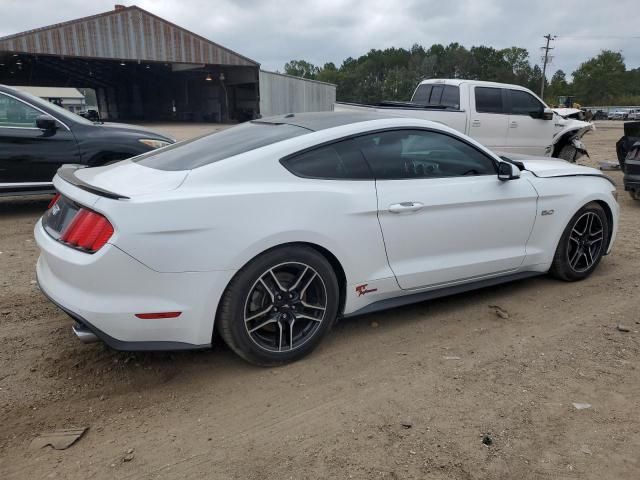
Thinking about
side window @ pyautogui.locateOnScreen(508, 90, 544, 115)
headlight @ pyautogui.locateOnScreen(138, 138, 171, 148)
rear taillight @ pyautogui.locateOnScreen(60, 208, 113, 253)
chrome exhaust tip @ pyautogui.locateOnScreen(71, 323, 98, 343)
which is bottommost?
chrome exhaust tip @ pyautogui.locateOnScreen(71, 323, 98, 343)

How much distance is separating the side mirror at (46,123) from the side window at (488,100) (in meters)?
7.57

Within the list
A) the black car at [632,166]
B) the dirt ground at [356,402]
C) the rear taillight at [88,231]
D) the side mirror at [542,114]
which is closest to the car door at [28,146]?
the dirt ground at [356,402]

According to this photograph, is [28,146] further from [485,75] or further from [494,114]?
[485,75]

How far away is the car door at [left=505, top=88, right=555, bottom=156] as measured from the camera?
1062 centimetres

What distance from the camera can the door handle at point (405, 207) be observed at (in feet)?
11.0

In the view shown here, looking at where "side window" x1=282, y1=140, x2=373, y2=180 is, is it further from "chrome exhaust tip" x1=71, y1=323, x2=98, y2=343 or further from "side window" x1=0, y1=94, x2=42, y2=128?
"side window" x1=0, y1=94, x2=42, y2=128

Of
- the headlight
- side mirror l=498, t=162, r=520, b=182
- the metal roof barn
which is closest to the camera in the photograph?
side mirror l=498, t=162, r=520, b=182

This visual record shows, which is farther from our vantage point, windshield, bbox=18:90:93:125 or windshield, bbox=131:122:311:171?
windshield, bbox=18:90:93:125

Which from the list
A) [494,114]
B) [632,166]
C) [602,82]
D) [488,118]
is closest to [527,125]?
[494,114]

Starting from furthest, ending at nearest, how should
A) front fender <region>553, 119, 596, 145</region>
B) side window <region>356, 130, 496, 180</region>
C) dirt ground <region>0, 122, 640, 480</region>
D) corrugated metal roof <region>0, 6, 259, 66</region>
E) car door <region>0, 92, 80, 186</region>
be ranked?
corrugated metal roof <region>0, 6, 259, 66</region>, front fender <region>553, 119, 596, 145</region>, car door <region>0, 92, 80, 186</region>, side window <region>356, 130, 496, 180</region>, dirt ground <region>0, 122, 640, 480</region>

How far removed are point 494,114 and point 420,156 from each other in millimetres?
7417

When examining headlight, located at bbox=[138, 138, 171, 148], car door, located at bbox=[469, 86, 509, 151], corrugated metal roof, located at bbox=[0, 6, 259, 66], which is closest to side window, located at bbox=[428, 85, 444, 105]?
car door, located at bbox=[469, 86, 509, 151]

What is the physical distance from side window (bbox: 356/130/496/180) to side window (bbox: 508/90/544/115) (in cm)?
756

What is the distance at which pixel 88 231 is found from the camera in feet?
8.87
